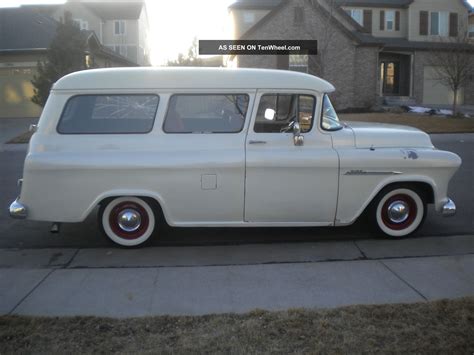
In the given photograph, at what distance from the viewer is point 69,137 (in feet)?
19.3

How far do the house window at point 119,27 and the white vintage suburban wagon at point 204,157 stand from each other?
46.9 metres

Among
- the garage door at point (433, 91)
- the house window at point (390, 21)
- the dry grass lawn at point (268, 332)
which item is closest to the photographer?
the dry grass lawn at point (268, 332)

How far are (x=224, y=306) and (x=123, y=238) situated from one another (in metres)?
2.10

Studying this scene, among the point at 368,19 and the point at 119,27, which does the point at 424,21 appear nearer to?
the point at 368,19

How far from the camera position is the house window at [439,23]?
116 feet

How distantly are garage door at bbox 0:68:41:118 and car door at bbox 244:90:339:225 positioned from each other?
83.5ft

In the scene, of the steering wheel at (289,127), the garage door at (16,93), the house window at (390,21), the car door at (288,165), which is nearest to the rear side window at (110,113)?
the car door at (288,165)

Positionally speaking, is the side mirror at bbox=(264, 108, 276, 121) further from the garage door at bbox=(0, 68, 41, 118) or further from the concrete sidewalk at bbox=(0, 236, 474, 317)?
the garage door at bbox=(0, 68, 41, 118)

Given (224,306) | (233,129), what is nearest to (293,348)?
(224,306)

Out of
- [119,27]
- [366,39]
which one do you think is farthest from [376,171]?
[119,27]

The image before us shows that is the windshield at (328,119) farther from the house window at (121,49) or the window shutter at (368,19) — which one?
the house window at (121,49)

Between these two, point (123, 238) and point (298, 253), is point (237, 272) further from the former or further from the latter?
point (123, 238)

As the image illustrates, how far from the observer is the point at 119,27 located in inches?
1978

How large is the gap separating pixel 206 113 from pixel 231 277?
1941 mm
